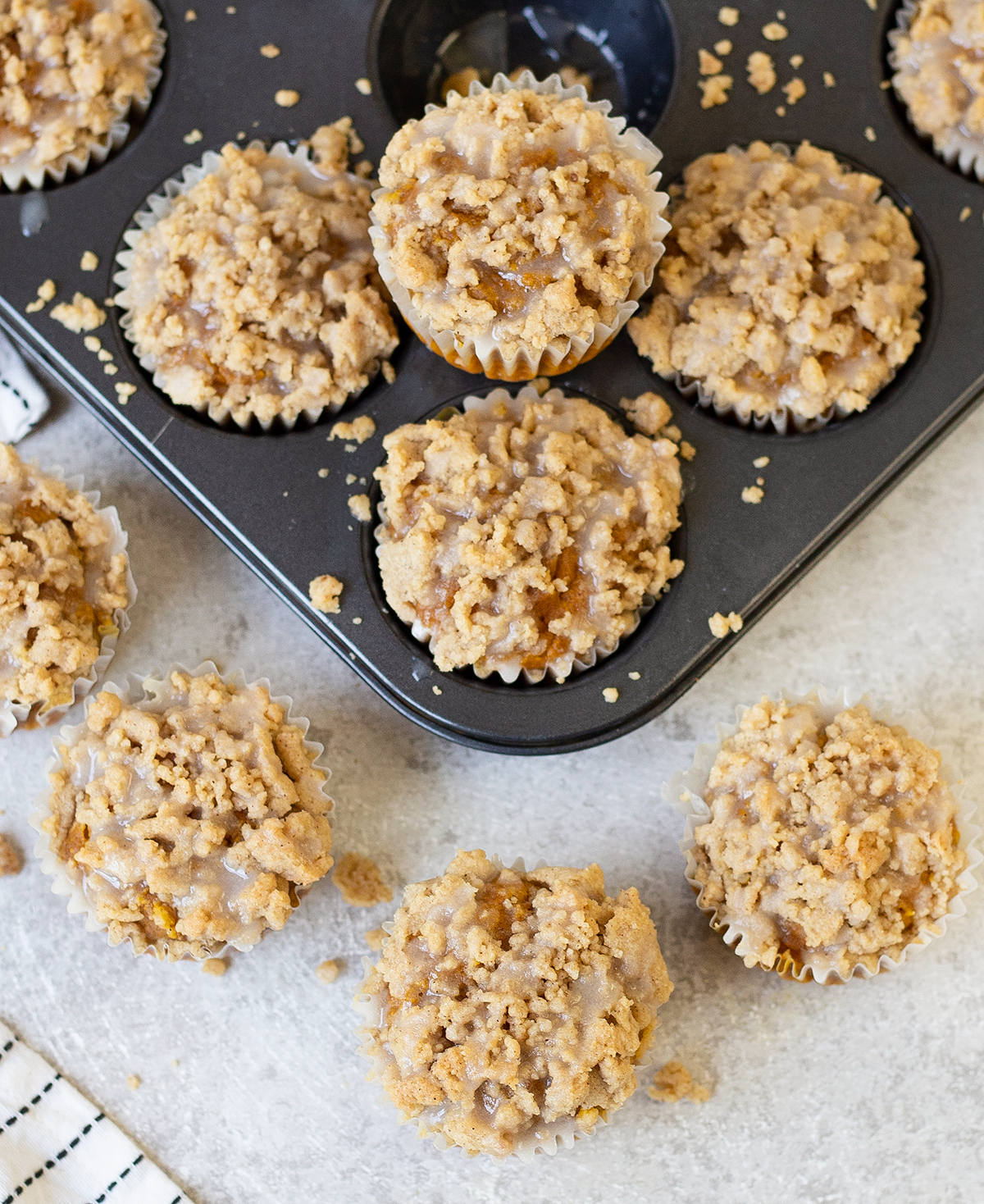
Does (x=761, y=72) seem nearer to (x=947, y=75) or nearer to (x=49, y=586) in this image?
(x=947, y=75)

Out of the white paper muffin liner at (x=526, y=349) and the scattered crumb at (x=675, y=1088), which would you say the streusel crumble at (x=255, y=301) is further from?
the scattered crumb at (x=675, y=1088)

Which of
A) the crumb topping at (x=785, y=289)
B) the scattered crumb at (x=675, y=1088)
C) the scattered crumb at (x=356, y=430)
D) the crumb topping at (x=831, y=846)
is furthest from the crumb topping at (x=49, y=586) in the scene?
the scattered crumb at (x=675, y=1088)

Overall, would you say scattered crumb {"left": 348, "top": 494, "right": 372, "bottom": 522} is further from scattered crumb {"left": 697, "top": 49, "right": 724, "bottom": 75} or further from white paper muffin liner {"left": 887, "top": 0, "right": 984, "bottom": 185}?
white paper muffin liner {"left": 887, "top": 0, "right": 984, "bottom": 185}

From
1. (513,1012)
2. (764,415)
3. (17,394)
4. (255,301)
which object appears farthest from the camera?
(17,394)

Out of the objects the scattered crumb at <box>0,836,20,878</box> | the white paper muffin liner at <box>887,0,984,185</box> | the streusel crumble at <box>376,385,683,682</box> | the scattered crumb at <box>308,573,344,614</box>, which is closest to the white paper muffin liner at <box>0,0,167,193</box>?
the streusel crumble at <box>376,385,683,682</box>

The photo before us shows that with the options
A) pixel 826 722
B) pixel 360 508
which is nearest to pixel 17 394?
pixel 360 508

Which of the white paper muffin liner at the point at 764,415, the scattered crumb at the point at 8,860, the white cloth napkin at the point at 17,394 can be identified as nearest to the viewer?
the white paper muffin liner at the point at 764,415
